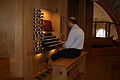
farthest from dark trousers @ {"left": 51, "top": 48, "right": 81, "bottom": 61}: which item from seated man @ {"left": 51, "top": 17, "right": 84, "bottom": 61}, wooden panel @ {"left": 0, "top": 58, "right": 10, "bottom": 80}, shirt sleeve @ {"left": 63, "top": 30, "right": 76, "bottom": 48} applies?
wooden panel @ {"left": 0, "top": 58, "right": 10, "bottom": 80}

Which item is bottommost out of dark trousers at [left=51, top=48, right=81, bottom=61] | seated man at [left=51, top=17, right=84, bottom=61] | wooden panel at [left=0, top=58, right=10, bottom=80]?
wooden panel at [left=0, top=58, right=10, bottom=80]

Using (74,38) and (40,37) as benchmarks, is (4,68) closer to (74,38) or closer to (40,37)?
(40,37)

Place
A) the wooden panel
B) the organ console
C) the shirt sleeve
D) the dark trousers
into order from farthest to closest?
the organ console < the shirt sleeve < the dark trousers < the wooden panel

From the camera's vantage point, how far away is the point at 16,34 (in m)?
4.01

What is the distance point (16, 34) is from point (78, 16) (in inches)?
256

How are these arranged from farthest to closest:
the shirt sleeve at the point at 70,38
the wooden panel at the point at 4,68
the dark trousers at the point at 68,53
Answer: the shirt sleeve at the point at 70,38 < the dark trousers at the point at 68,53 < the wooden panel at the point at 4,68

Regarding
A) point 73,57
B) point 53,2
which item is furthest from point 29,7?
point 53,2

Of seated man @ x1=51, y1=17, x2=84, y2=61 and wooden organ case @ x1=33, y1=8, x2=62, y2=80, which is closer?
seated man @ x1=51, y1=17, x2=84, y2=61

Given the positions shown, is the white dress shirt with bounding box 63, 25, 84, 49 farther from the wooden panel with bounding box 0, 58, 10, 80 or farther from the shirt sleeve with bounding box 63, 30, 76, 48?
the wooden panel with bounding box 0, 58, 10, 80

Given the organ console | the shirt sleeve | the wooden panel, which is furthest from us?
the organ console

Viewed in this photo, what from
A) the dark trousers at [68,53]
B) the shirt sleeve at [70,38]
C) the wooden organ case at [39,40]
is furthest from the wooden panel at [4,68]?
the shirt sleeve at [70,38]

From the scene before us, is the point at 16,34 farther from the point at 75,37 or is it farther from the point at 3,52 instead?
the point at 75,37

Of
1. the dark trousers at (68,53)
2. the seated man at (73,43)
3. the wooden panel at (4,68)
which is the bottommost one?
the wooden panel at (4,68)

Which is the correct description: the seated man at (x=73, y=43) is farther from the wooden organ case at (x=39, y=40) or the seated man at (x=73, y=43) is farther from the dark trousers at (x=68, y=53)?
the wooden organ case at (x=39, y=40)
